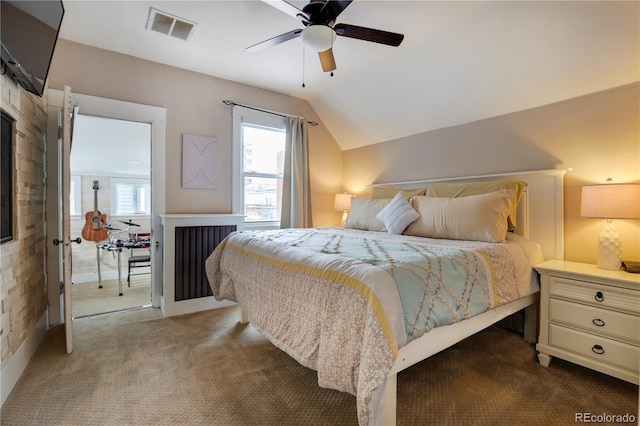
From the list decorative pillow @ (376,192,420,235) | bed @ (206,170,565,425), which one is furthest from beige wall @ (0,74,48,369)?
decorative pillow @ (376,192,420,235)

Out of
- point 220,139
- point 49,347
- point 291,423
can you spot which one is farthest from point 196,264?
point 291,423

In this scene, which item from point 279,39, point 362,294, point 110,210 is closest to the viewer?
point 362,294

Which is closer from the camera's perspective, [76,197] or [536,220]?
[536,220]

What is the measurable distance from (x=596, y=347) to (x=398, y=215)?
5.09ft

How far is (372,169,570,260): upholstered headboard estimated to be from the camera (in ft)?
7.82

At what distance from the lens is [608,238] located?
1.98 m

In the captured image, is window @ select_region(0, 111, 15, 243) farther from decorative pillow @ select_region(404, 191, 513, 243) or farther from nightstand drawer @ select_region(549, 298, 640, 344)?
nightstand drawer @ select_region(549, 298, 640, 344)

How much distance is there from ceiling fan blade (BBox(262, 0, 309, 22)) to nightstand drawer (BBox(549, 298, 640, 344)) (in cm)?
248

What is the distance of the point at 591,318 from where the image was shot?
184cm

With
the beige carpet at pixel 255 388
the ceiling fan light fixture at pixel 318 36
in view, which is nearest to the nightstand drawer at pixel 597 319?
the beige carpet at pixel 255 388

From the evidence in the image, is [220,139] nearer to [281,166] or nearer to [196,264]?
[281,166]

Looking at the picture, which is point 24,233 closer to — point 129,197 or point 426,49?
point 129,197

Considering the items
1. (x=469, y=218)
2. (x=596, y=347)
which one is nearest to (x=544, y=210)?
(x=469, y=218)

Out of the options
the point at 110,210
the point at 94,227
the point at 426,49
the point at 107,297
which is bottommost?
the point at 107,297
